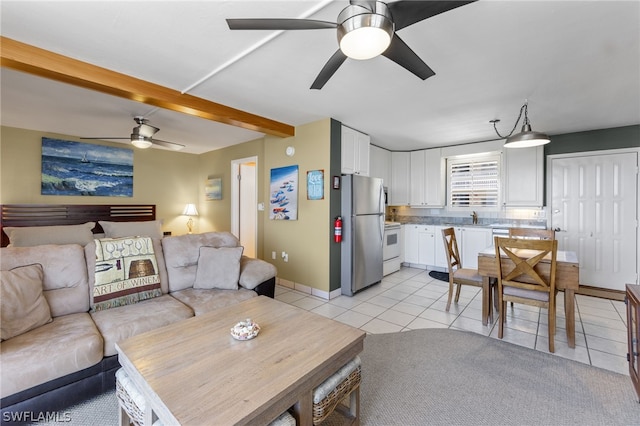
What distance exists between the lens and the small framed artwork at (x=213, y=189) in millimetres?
5641

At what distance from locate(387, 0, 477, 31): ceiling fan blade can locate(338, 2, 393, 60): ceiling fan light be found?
0.06 metres

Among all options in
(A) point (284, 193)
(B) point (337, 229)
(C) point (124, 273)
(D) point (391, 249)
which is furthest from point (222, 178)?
(D) point (391, 249)

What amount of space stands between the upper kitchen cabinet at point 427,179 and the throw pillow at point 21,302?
17.7 ft

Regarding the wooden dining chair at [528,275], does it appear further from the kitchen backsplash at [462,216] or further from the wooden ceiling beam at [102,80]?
the wooden ceiling beam at [102,80]

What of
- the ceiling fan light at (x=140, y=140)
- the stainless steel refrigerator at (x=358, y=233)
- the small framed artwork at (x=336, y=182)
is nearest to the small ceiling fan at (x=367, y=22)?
the small framed artwork at (x=336, y=182)

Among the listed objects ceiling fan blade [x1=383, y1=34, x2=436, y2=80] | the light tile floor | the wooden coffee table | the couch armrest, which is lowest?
the light tile floor

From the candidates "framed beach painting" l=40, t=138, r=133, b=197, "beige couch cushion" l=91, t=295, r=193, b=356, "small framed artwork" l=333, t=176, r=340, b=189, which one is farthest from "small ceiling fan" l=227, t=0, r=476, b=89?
"framed beach painting" l=40, t=138, r=133, b=197

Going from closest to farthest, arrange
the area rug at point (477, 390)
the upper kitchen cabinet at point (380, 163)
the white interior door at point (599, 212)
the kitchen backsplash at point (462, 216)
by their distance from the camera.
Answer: the area rug at point (477, 390), the white interior door at point (599, 212), the kitchen backsplash at point (462, 216), the upper kitchen cabinet at point (380, 163)

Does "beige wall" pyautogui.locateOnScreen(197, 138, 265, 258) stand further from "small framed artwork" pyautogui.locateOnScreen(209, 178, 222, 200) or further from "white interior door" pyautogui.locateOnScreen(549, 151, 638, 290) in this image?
"white interior door" pyautogui.locateOnScreen(549, 151, 638, 290)

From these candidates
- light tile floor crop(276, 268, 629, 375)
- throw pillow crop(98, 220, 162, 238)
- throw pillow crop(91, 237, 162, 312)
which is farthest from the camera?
throw pillow crop(98, 220, 162, 238)

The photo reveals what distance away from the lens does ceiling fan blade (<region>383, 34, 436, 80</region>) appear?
57.6 inches

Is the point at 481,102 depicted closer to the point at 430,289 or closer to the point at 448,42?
the point at 448,42

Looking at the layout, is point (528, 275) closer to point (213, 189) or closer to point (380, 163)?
point (380, 163)

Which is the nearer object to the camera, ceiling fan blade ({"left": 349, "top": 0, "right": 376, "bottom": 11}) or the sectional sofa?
ceiling fan blade ({"left": 349, "top": 0, "right": 376, "bottom": 11})
